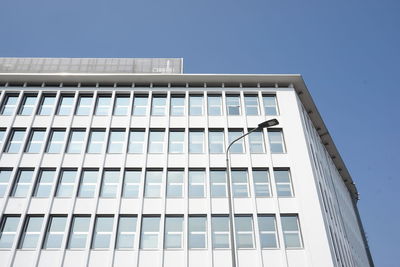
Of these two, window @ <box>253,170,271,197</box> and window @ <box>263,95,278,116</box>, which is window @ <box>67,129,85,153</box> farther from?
window @ <box>263,95,278,116</box>

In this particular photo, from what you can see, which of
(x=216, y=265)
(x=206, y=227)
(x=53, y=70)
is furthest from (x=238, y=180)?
(x=53, y=70)

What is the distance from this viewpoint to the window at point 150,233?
16719 millimetres

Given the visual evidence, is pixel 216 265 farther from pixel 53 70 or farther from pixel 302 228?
pixel 53 70

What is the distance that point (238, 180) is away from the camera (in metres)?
19.1

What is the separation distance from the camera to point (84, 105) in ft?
73.4

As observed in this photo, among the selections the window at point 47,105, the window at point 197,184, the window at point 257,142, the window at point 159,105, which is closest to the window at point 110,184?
the window at point 197,184

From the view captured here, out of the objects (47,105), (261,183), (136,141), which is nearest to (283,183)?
(261,183)

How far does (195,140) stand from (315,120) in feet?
42.6

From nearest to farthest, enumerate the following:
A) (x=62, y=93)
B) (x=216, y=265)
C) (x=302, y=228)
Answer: (x=216, y=265)
(x=302, y=228)
(x=62, y=93)

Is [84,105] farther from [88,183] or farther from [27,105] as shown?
[88,183]

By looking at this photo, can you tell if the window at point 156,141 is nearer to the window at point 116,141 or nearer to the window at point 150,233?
the window at point 116,141

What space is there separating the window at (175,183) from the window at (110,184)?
3259 mm

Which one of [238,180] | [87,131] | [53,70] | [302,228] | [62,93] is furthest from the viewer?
[53,70]

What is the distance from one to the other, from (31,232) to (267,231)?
13497mm
